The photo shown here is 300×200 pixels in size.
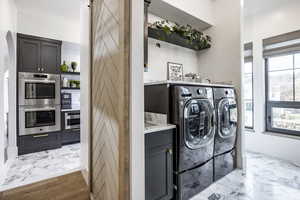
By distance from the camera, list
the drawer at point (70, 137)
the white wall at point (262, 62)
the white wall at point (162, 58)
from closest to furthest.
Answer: the white wall at point (162, 58), the white wall at point (262, 62), the drawer at point (70, 137)

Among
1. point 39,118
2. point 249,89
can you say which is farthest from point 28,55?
point 249,89

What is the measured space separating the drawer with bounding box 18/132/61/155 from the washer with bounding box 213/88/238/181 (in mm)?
3319

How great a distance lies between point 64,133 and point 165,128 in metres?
3.11

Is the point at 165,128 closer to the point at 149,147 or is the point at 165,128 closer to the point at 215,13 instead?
the point at 149,147

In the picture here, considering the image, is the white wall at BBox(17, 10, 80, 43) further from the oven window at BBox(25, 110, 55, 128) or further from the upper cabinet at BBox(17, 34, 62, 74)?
the oven window at BBox(25, 110, 55, 128)

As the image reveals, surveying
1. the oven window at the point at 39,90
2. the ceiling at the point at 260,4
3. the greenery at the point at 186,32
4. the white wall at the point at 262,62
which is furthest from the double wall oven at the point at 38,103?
the white wall at the point at 262,62

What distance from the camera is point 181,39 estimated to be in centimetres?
259

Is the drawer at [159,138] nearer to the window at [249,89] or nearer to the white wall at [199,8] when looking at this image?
the white wall at [199,8]

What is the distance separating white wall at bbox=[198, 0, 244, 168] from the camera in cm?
254

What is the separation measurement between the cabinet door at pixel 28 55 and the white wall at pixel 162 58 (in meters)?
2.54

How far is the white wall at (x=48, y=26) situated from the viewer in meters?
3.39

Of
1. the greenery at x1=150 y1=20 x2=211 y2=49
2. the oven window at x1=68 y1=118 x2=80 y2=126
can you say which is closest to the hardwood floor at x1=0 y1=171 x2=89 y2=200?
the oven window at x1=68 y1=118 x2=80 y2=126

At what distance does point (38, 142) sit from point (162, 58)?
3.11 metres

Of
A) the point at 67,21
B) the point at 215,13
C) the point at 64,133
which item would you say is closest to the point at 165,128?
the point at 215,13
